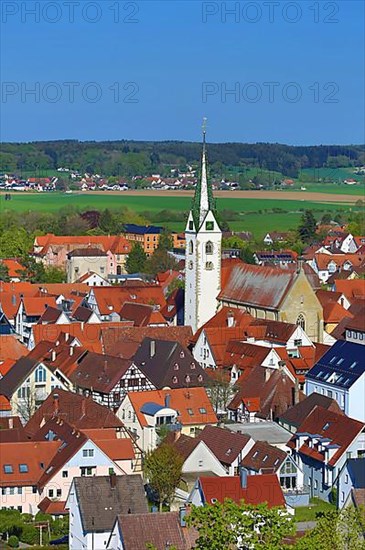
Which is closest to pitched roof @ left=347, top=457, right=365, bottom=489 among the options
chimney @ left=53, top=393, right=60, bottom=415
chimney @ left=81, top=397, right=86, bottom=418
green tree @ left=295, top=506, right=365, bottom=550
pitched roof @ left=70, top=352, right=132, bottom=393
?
green tree @ left=295, top=506, right=365, bottom=550

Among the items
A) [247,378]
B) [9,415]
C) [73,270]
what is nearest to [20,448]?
[9,415]

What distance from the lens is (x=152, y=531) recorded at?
2903cm

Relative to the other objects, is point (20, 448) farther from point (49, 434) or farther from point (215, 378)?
point (215, 378)

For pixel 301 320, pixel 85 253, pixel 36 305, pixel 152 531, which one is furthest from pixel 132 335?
pixel 85 253

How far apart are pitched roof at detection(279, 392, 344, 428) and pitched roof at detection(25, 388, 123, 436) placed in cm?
578

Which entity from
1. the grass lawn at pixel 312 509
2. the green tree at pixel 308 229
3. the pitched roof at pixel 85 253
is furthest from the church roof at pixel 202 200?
the green tree at pixel 308 229

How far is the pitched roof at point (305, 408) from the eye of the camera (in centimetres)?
4249

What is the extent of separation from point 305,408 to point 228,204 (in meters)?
135

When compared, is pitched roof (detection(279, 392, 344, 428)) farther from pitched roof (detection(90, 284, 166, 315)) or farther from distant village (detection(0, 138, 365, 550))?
pitched roof (detection(90, 284, 166, 315))

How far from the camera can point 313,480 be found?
39.2 metres

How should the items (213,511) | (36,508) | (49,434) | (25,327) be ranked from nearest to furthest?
(213,511)
(36,508)
(49,434)
(25,327)

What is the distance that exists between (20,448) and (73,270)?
60254 millimetres

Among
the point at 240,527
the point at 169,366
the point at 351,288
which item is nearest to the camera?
the point at 240,527

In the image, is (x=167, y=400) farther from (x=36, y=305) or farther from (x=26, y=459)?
(x=36, y=305)
